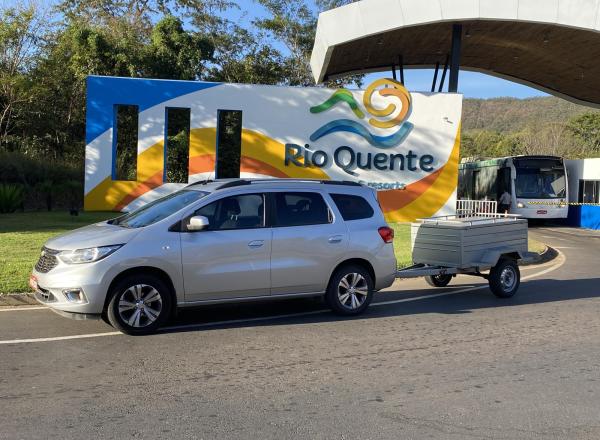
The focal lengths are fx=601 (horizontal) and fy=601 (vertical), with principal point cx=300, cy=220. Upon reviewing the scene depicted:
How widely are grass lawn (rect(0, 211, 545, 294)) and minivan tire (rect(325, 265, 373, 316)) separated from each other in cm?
407

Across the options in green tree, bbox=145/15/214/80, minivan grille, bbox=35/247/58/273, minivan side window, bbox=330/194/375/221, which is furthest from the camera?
green tree, bbox=145/15/214/80

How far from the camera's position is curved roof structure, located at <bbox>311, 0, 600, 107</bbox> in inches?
853

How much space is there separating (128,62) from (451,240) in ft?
82.1

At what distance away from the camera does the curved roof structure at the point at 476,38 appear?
21672mm

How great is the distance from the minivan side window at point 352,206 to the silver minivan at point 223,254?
0.02m

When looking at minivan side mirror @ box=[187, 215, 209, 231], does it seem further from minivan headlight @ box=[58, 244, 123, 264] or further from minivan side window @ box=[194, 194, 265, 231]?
minivan headlight @ box=[58, 244, 123, 264]

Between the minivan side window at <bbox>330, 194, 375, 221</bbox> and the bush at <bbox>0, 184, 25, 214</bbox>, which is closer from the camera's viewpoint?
the minivan side window at <bbox>330, 194, 375, 221</bbox>

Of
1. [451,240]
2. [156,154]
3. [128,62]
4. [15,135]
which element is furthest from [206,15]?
[451,240]

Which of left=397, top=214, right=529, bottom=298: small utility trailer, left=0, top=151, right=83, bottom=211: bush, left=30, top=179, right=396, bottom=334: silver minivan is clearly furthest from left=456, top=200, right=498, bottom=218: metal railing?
left=30, top=179, right=396, bottom=334: silver minivan

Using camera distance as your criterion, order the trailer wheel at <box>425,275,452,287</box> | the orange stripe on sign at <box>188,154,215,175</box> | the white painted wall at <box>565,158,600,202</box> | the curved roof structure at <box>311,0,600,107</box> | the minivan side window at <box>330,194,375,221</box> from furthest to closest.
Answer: the white painted wall at <box>565,158,600,202</box>
the curved roof structure at <box>311,0,600,107</box>
the orange stripe on sign at <box>188,154,215,175</box>
the trailer wheel at <box>425,275,452,287</box>
the minivan side window at <box>330,194,375,221</box>

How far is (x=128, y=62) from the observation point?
30.5 metres

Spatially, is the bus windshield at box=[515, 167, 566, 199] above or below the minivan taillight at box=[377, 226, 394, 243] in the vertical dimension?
above

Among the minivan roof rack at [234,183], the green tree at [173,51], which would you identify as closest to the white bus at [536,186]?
the green tree at [173,51]

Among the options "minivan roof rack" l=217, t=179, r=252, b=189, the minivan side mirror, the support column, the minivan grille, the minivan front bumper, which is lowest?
the minivan front bumper
